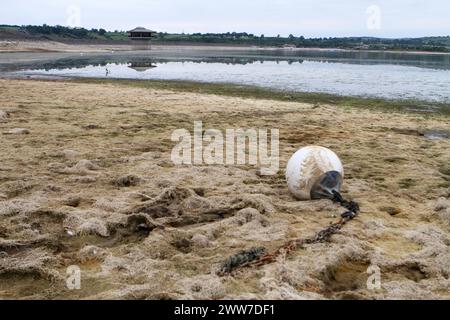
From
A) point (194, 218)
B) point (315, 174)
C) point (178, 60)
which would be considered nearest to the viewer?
point (194, 218)

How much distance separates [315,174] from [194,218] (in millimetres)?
1848

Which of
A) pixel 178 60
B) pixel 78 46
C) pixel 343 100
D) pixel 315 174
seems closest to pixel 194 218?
pixel 315 174

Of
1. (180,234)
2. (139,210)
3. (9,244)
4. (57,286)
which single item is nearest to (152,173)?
(139,210)

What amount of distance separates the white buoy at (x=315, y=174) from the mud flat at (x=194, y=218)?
20 centimetres

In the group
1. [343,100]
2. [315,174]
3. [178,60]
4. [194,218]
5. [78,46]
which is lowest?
[194,218]

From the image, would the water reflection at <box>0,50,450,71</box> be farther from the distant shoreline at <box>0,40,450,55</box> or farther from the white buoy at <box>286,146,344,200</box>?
the white buoy at <box>286,146,344,200</box>

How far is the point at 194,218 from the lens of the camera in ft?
19.8

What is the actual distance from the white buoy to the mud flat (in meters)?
0.20

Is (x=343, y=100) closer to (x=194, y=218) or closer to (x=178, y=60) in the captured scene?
(x=194, y=218)

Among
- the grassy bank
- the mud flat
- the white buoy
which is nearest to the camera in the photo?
the mud flat

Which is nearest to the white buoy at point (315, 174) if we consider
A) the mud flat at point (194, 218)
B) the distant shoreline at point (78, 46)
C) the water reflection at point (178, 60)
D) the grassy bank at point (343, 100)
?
the mud flat at point (194, 218)

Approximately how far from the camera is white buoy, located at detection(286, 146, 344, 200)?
21.0ft

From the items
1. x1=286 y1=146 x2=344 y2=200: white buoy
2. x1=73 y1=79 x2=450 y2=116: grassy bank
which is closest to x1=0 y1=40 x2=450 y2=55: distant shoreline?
x1=73 y1=79 x2=450 y2=116: grassy bank

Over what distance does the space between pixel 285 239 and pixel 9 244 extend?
3.19 metres
